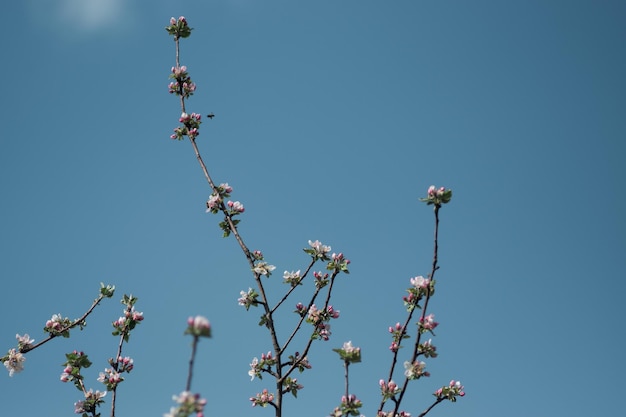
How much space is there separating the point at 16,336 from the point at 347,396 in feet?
16.1

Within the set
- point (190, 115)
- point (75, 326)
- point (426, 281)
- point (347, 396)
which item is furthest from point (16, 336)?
point (426, 281)

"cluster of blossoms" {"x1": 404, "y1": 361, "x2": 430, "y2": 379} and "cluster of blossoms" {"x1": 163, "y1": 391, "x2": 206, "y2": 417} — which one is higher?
"cluster of blossoms" {"x1": 404, "y1": 361, "x2": 430, "y2": 379}

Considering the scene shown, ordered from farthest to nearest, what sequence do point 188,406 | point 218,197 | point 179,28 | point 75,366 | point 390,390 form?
1. point 179,28
2. point 218,197
3. point 75,366
4. point 390,390
5. point 188,406

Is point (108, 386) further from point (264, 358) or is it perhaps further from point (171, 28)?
point (171, 28)

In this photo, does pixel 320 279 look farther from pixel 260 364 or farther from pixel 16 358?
pixel 16 358

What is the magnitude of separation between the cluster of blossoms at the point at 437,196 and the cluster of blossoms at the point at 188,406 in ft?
12.1

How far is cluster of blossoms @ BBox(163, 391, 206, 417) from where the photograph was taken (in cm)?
293

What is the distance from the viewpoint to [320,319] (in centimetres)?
728

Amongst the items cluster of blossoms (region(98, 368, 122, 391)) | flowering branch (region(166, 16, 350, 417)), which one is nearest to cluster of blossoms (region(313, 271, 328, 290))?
flowering branch (region(166, 16, 350, 417))

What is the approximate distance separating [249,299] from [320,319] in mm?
1116

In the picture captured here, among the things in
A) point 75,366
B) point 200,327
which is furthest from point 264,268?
point 200,327

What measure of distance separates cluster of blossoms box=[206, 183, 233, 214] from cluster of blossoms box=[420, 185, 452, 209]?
3485 mm

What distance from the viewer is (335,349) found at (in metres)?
5.70

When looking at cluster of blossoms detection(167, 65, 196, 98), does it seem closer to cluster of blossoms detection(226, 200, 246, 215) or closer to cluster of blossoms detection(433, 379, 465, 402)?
cluster of blossoms detection(226, 200, 246, 215)
